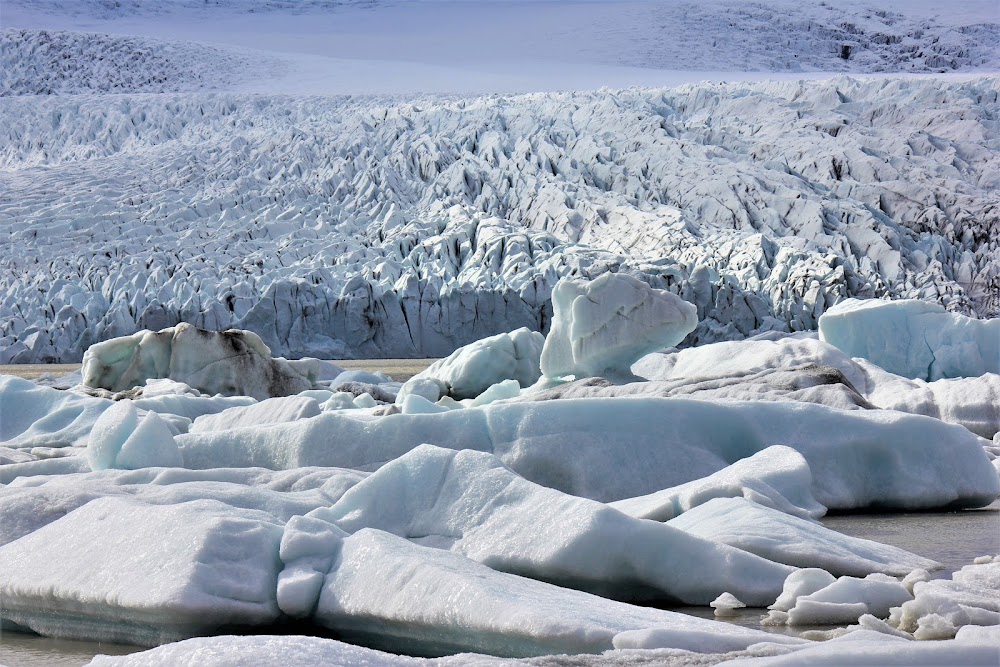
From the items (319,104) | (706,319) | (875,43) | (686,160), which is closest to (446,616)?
(706,319)

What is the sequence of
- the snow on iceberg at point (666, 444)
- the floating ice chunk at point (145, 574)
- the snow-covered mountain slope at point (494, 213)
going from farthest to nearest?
1. the snow-covered mountain slope at point (494, 213)
2. the snow on iceberg at point (666, 444)
3. the floating ice chunk at point (145, 574)

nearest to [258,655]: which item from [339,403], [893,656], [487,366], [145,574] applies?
[145,574]

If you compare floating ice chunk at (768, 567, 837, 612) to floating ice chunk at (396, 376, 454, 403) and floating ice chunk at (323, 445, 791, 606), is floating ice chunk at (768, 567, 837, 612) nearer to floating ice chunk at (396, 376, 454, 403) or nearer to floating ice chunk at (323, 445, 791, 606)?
floating ice chunk at (323, 445, 791, 606)

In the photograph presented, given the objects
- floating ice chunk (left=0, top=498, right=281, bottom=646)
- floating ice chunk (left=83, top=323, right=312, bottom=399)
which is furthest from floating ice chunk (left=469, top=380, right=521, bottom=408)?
floating ice chunk (left=0, top=498, right=281, bottom=646)

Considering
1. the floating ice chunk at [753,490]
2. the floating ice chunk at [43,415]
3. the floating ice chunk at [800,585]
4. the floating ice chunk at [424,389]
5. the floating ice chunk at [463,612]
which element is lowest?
the floating ice chunk at [424,389]

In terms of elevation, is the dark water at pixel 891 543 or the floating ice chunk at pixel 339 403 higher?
the dark water at pixel 891 543

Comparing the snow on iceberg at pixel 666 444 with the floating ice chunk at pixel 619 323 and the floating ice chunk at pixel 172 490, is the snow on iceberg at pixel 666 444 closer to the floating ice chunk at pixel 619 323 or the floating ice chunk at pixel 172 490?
the floating ice chunk at pixel 172 490

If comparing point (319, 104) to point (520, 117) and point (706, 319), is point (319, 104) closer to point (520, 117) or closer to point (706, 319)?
point (520, 117)

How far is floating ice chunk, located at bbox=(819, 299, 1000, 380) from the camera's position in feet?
29.5

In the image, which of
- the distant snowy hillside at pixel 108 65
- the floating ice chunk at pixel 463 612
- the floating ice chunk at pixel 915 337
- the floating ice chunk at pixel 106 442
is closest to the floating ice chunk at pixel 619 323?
the floating ice chunk at pixel 915 337

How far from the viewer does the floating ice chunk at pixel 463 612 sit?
203 cm

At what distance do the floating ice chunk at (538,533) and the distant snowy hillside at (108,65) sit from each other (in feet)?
90.8

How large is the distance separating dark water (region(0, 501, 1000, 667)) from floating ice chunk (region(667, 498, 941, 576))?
0.16m

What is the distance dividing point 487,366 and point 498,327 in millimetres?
7222
